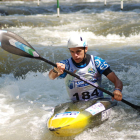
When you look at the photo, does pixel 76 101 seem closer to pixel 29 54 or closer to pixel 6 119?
pixel 29 54

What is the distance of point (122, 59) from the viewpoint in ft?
19.1

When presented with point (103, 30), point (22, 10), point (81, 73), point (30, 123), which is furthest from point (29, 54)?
point (22, 10)

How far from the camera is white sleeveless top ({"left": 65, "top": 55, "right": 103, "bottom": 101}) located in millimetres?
2930

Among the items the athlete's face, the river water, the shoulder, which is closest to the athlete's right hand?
the athlete's face

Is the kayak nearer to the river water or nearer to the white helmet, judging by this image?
the river water

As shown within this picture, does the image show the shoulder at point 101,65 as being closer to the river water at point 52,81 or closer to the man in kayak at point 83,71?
the man in kayak at point 83,71

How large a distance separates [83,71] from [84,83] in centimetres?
16

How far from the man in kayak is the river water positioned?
440 mm

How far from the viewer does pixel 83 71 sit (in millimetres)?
2934

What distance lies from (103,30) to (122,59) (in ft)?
11.6

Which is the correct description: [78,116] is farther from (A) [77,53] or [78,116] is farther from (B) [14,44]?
(B) [14,44]

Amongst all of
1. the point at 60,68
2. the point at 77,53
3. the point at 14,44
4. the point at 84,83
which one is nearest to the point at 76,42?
the point at 77,53

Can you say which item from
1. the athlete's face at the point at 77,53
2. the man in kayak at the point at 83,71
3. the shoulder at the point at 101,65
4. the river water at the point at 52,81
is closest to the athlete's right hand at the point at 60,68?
the man in kayak at the point at 83,71

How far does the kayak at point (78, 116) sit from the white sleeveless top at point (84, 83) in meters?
0.11
